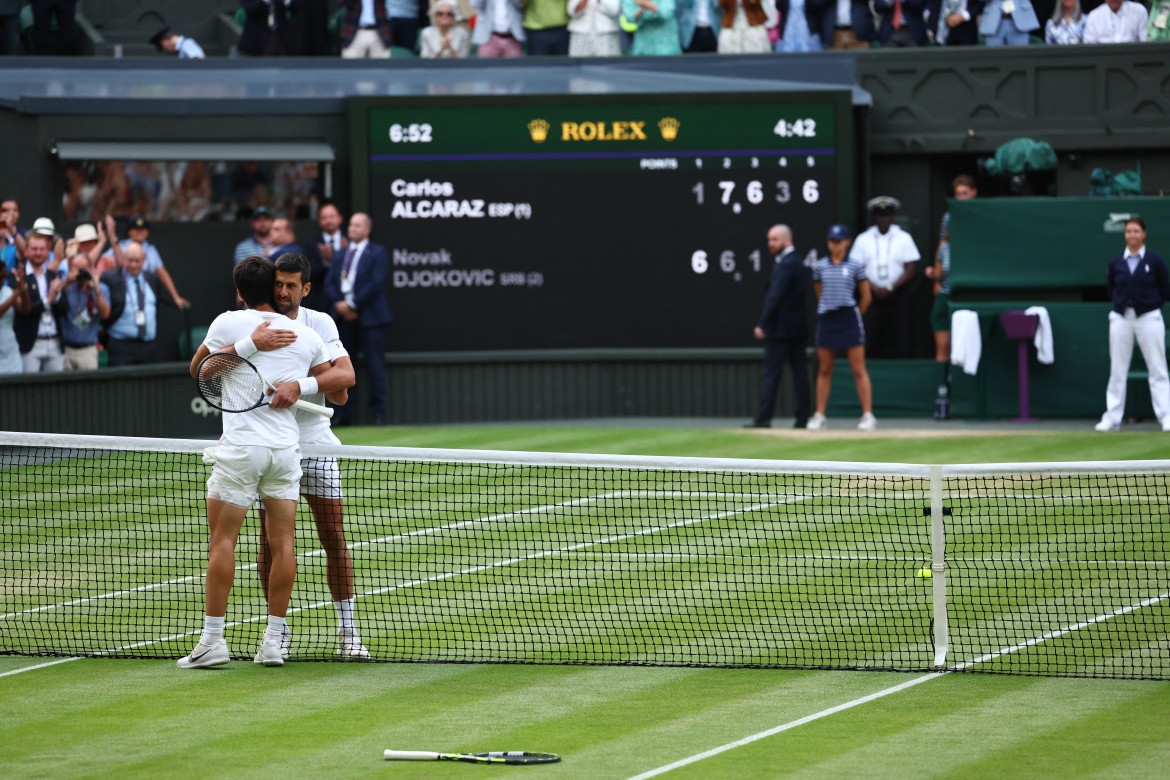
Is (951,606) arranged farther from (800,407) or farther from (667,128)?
(667,128)

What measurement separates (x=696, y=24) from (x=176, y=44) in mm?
6608

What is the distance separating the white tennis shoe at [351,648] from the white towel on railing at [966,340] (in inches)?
468

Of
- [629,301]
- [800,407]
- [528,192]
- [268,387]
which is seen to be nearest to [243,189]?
[528,192]

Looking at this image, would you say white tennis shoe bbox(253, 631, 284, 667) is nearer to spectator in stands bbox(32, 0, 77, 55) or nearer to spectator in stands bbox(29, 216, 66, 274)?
spectator in stands bbox(29, 216, 66, 274)

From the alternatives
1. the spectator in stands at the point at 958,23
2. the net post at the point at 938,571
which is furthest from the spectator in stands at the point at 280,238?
the net post at the point at 938,571

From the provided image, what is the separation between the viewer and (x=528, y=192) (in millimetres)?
20125

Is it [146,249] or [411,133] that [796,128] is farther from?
[146,249]

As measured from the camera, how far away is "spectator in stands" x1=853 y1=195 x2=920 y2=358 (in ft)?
66.5

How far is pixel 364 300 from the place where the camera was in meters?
19.2

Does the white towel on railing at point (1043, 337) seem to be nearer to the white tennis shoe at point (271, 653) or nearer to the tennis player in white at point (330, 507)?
the tennis player in white at point (330, 507)

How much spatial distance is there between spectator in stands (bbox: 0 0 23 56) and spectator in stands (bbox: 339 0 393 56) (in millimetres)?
4021

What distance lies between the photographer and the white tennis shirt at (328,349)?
8969 mm

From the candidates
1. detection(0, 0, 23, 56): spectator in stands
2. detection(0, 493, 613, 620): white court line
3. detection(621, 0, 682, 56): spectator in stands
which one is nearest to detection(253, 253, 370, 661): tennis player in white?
detection(0, 493, 613, 620): white court line

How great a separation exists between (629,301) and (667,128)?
2.01 metres
